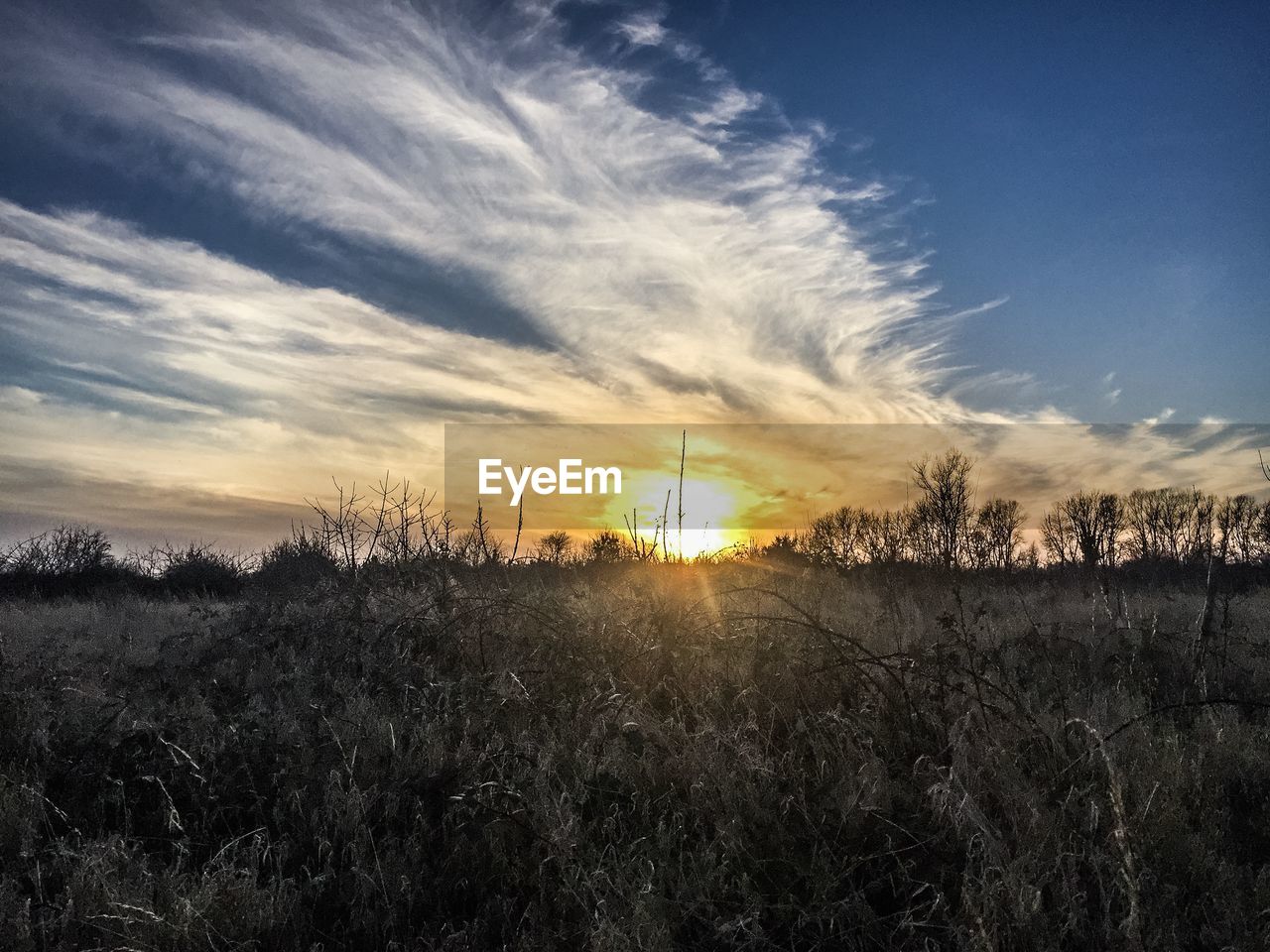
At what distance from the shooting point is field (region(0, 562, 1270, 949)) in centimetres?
354

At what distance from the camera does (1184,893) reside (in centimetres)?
367

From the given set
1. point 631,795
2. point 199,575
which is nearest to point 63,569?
point 199,575

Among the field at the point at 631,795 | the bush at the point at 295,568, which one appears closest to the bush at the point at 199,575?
the bush at the point at 295,568

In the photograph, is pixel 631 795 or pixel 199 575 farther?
pixel 199 575

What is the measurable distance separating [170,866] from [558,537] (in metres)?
14.9

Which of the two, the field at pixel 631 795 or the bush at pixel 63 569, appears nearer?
the field at pixel 631 795

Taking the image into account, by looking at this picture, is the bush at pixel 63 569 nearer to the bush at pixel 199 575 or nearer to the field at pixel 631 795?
the bush at pixel 199 575

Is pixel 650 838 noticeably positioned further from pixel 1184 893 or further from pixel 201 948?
pixel 1184 893

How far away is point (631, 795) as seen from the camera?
Result: 4453 mm

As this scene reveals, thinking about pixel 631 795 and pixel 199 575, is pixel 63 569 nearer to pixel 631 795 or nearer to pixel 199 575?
pixel 199 575

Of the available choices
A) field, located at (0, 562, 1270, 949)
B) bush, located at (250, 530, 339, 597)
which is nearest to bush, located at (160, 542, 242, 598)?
bush, located at (250, 530, 339, 597)

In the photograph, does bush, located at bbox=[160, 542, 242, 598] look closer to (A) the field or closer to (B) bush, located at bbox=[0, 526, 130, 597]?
(B) bush, located at bbox=[0, 526, 130, 597]

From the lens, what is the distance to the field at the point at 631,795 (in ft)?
11.6

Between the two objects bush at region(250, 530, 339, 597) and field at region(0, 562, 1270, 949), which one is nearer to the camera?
field at region(0, 562, 1270, 949)
